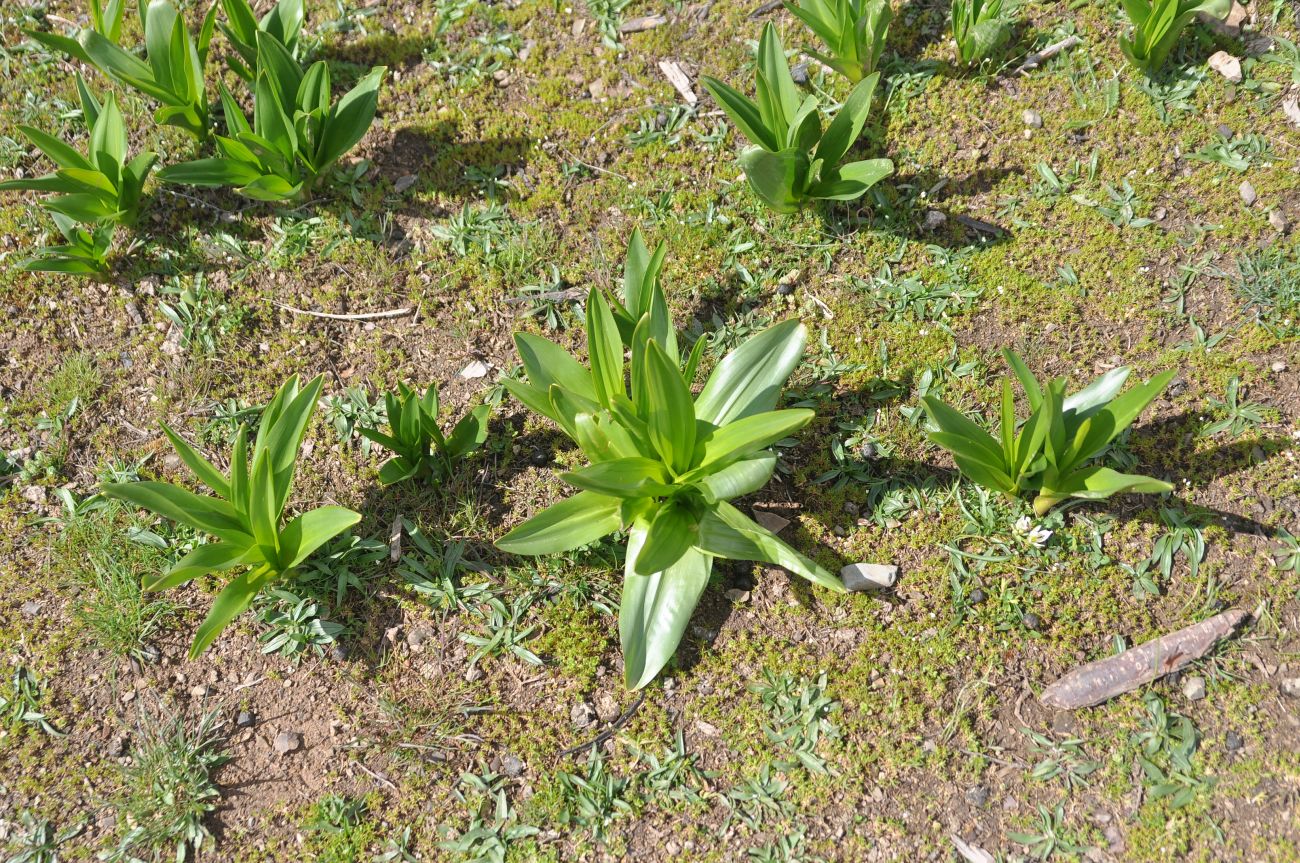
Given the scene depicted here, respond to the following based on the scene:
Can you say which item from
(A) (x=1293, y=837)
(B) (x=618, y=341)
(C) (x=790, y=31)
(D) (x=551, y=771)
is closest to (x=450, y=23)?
(C) (x=790, y=31)

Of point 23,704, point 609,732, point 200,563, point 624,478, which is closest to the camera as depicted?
point 624,478

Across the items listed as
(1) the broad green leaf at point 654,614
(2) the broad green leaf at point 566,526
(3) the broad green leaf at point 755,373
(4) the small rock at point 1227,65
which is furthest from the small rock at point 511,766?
(4) the small rock at point 1227,65

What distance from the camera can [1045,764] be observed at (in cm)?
306

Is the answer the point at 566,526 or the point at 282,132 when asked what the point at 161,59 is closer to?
the point at 282,132

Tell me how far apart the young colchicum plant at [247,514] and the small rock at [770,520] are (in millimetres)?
1491

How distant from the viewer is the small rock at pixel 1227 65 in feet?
Result: 13.6

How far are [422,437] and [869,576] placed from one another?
5.81 ft

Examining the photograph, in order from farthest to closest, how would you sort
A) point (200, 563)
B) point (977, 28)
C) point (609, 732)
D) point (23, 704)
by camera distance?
point (977, 28)
point (23, 704)
point (609, 732)
point (200, 563)

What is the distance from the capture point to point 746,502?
11.8 ft

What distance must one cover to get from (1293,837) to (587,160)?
149 inches

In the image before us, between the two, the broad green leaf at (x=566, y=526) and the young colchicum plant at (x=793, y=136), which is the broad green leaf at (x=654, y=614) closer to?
the broad green leaf at (x=566, y=526)

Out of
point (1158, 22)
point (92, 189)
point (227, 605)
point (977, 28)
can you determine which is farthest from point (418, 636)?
point (1158, 22)

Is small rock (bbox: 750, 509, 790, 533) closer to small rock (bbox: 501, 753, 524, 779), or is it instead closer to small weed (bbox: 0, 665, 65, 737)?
small rock (bbox: 501, 753, 524, 779)

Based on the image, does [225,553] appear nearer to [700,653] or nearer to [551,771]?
[551,771]
